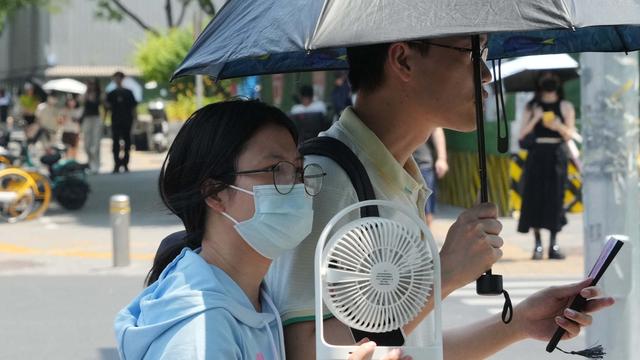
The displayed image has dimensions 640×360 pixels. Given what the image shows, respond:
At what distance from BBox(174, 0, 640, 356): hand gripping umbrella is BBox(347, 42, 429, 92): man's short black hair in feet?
0.69

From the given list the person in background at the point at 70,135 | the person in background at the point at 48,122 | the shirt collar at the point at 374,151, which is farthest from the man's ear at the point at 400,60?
the person in background at the point at 48,122

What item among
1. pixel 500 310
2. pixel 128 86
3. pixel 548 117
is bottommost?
pixel 500 310

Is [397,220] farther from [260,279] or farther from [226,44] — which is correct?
[226,44]

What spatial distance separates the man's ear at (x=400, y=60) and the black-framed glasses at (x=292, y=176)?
1.17 feet

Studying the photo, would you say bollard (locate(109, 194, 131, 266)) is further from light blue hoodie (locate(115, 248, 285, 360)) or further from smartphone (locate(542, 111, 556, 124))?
light blue hoodie (locate(115, 248, 285, 360))

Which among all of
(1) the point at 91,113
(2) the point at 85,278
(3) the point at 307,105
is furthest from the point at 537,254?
(1) the point at 91,113

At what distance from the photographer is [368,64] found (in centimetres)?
276

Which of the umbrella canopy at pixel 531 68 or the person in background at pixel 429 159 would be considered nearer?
the person in background at pixel 429 159

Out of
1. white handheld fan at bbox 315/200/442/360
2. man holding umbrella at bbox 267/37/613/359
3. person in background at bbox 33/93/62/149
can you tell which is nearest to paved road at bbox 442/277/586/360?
man holding umbrella at bbox 267/37/613/359

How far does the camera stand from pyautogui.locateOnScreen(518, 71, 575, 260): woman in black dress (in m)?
11.7

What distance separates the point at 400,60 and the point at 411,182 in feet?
0.96

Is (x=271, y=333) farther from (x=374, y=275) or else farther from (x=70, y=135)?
(x=70, y=135)

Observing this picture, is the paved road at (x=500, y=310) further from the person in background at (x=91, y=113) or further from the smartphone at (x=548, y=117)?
the person in background at (x=91, y=113)

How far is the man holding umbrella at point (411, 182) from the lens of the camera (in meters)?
2.44
